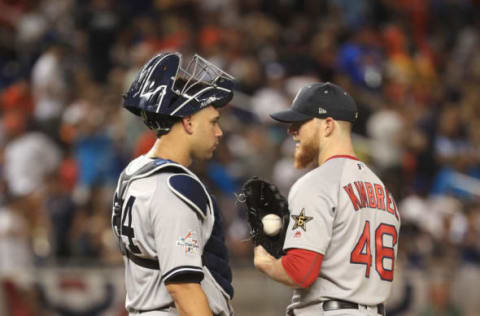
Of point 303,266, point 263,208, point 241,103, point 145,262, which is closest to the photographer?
point 145,262

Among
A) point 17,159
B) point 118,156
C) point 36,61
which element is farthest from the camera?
point 36,61

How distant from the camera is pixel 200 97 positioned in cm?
434

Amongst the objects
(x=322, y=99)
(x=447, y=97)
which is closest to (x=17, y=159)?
(x=447, y=97)

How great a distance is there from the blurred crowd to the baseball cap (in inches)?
209

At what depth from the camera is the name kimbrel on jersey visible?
457cm

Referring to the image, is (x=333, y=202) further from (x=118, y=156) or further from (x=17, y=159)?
(x=17, y=159)

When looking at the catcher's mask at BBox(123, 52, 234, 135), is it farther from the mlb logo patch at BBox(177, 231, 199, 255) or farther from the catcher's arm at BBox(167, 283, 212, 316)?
the catcher's arm at BBox(167, 283, 212, 316)

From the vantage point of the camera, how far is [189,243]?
4074 mm

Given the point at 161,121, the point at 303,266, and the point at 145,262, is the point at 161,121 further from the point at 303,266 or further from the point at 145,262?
the point at 303,266

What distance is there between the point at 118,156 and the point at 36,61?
409 centimetres

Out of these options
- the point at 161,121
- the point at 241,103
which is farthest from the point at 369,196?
the point at 241,103

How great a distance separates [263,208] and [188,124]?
0.67 m

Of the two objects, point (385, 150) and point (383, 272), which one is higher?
point (385, 150)

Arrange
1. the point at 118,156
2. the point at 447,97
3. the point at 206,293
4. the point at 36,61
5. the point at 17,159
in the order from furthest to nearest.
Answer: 1. the point at 36,61
2. the point at 447,97
3. the point at 17,159
4. the point at 118,156
5. the point at 206,293
